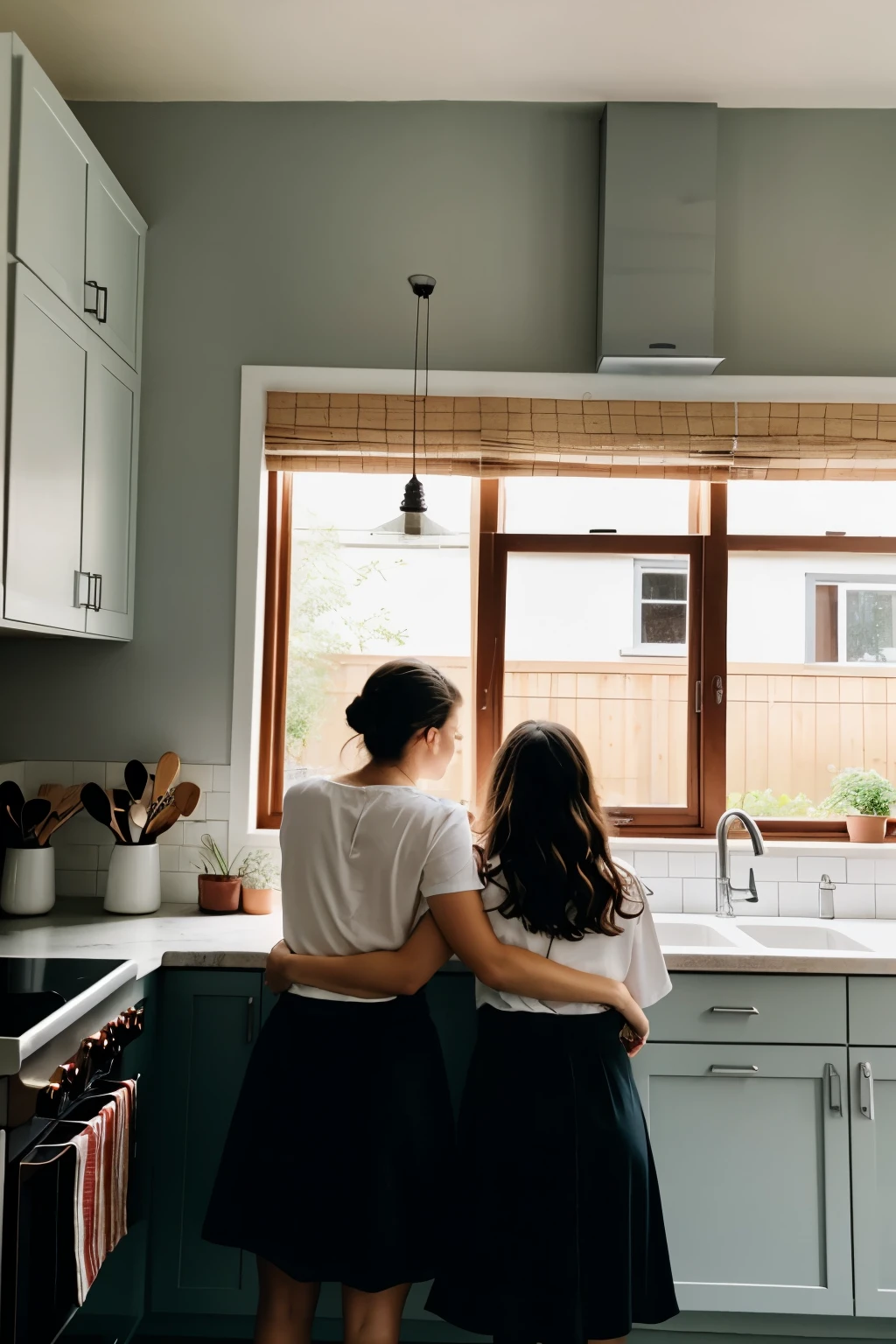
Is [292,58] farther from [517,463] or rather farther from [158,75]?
[517,463]

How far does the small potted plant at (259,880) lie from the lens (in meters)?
2.62

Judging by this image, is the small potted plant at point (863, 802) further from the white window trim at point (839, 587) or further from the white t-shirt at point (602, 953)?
the white t-shirt at point (602, 953)

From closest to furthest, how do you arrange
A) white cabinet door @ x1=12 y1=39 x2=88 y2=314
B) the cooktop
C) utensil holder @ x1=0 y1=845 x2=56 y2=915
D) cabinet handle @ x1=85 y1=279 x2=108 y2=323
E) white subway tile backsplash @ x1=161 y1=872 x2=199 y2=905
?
1. the cooktop
2. white cabinet door @ x1=12 y1=39 x2=88 y2=314
3. cabinet handle @ x1=85 y1=279 x2=108 y2=323
4. utensil holder @ x1=0 y1=845 x2=56 y2=915
5. white subway tile backsplash @ x1=161 y1=872 x2=199 y2=905

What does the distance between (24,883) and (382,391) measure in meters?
1.62

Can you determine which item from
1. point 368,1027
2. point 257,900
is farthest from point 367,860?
point 257,900

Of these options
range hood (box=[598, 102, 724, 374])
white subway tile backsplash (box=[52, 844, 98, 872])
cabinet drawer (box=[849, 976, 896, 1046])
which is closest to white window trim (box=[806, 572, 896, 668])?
range hood (box=[598, 102, 724, 374])

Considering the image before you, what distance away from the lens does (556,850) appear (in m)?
1.65

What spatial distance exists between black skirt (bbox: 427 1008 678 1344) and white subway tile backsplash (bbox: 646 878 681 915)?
112 cm

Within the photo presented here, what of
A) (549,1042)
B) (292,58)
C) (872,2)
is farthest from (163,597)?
(872,2)

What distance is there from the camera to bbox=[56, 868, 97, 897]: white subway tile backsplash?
2766 millimetres

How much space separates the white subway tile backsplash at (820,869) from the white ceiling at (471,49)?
2.13 m

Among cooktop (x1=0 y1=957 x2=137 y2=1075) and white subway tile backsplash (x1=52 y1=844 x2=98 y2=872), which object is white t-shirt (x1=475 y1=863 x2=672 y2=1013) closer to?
cooktop (x1=0 y1=957 x2=137 y2=1075)

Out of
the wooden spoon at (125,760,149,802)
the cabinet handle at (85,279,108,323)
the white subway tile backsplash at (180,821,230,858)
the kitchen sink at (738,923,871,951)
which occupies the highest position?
the cabinet handle at (85,279,108,323)

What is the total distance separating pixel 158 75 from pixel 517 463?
1.44 meters
